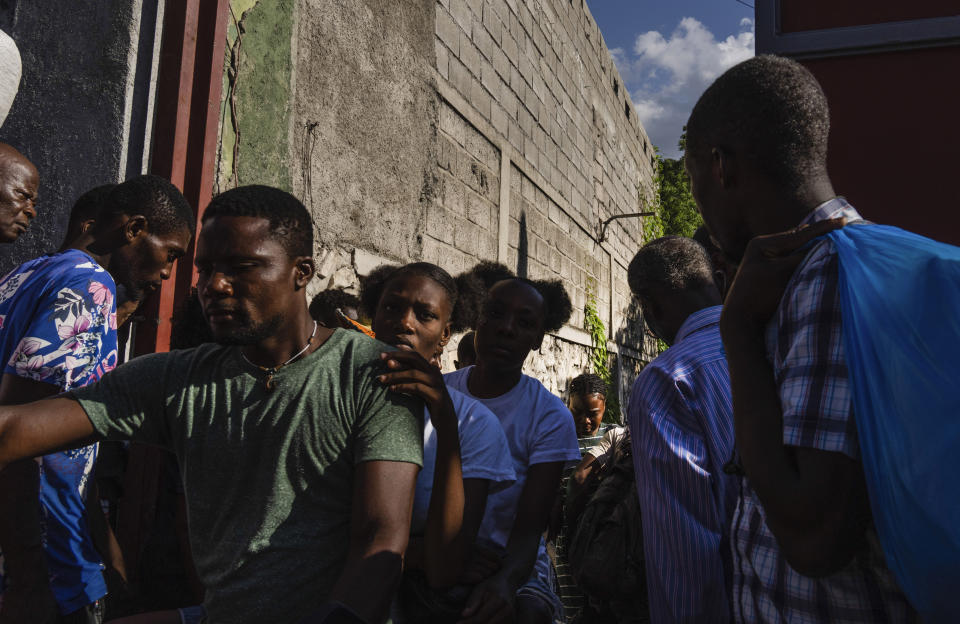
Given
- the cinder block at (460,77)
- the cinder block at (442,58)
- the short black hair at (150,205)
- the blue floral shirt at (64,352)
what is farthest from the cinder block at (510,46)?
the blue floral shirt at (64,352)

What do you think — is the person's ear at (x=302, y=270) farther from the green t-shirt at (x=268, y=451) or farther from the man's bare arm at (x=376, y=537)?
the man's bare arm at (x=376, y=537)

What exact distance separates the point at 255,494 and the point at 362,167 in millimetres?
2890

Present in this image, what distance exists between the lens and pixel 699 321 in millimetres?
1876

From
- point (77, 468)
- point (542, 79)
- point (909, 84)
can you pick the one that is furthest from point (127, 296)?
point (542, 79)

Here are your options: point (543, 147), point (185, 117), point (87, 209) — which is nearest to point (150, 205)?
point (87, 209)

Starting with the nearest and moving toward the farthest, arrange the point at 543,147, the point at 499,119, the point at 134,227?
the point at 134,227, the point at 499,119, the point at 543,147

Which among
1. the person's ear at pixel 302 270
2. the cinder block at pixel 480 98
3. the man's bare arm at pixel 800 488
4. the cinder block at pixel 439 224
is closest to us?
the man's bare arm at pixel 800 488

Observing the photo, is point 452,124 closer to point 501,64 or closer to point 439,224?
point 439,224

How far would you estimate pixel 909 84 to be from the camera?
2908mm

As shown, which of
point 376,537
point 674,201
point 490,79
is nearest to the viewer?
point 376,537

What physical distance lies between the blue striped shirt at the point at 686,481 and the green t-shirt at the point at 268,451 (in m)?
0.65

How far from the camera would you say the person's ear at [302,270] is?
1.52m

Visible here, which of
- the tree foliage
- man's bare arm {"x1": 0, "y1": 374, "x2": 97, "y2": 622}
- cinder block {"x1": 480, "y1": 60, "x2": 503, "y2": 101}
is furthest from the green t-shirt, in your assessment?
the tree foliage

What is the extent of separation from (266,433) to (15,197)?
166cm
